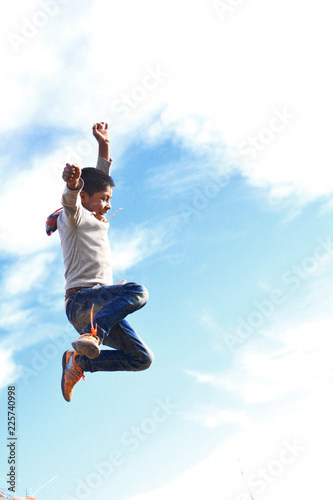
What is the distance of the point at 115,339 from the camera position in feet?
17.9

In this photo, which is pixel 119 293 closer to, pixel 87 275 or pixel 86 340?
pixel 87 275

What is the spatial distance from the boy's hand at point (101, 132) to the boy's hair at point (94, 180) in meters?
0.79

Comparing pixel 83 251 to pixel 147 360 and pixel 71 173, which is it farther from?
pixel 147 360

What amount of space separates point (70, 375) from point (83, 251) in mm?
1341

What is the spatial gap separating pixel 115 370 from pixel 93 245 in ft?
4.47

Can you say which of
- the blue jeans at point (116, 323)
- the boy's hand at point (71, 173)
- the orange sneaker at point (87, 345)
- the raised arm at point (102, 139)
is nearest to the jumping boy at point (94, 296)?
the blue jeans at point (116, 323)

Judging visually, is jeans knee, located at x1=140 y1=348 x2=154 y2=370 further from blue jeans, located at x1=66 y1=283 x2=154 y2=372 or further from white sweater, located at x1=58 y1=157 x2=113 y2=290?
white sweater, located at x1=58 y1=157 x2=113 y2=290

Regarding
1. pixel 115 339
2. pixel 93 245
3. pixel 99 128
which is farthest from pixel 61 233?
pixel 99 128

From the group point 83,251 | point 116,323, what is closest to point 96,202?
point 83,251

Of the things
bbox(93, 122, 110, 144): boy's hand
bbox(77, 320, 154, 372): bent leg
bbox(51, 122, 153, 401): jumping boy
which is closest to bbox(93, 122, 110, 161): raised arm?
bbox(93, 122, 110, 144): boy's hand

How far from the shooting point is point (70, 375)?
18.1 feet

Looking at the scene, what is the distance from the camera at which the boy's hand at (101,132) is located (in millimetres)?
6574

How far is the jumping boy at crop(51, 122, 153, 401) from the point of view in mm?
5227

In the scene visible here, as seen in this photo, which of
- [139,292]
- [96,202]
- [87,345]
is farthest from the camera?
[96,202]
